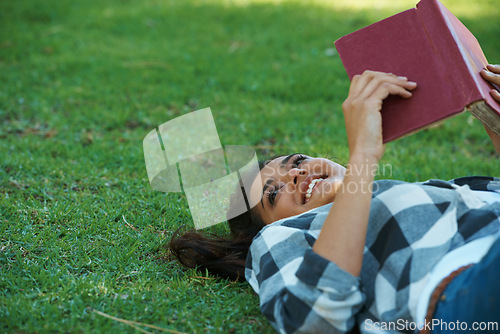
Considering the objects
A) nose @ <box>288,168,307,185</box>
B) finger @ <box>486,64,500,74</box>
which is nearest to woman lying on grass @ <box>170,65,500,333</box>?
finger @ <box>486,64,500,74</box>

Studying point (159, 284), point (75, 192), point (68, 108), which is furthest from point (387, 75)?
point (68, 108)

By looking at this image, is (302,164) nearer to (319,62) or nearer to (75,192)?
(75,192)

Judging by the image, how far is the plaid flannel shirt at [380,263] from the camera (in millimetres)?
1540

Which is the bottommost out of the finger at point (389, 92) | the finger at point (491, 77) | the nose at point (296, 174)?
the nose at point (296, 174)

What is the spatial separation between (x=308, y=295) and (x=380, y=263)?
27 centimetres

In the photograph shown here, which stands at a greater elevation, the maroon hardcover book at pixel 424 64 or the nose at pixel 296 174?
the maroon hardcover book at pixel 424 64

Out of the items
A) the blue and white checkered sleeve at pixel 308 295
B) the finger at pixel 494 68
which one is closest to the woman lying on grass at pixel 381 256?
the blue and white checkered sleeve at pixel 308 295

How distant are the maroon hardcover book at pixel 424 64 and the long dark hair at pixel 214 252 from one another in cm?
85

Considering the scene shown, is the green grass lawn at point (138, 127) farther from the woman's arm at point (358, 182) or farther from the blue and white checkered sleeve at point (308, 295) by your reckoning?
the woman's arm at point (358, 182)

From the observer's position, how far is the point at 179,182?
2.97 meters

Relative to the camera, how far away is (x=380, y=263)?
1.64 m

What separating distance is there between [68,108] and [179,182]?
5.07 ft

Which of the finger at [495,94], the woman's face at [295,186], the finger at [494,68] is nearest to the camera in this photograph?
the finger at [495,94]

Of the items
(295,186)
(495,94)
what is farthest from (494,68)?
(295,186)
